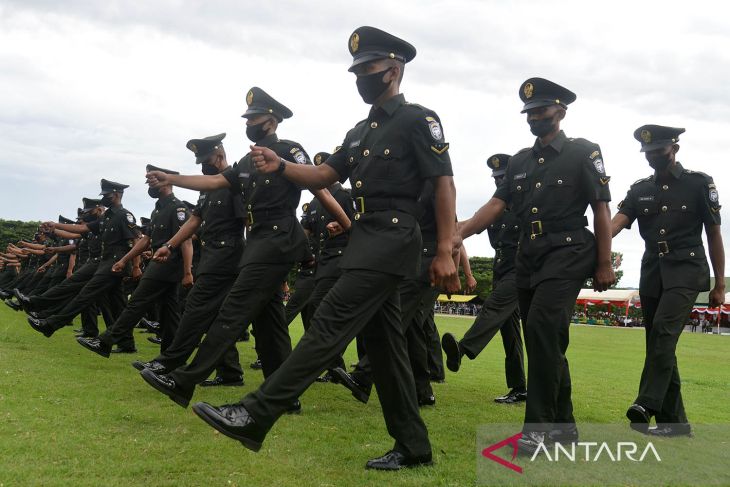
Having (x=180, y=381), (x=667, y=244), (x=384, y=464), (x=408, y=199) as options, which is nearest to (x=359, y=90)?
(x=408, y=199)

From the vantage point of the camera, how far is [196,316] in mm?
6742

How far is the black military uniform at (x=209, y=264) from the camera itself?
6.67 meters

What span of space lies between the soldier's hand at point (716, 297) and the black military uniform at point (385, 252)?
3451 mm

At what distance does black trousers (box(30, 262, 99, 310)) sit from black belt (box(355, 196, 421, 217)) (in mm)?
7867

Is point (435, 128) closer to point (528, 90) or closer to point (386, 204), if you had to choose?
point (386, 204)

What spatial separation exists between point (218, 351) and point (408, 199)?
241cm

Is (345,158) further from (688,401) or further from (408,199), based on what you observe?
(688,401)

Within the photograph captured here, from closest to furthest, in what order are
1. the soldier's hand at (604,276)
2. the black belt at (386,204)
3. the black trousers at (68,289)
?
the black belt at (386,204) < the soldier's hand at (604,276) < the black trousers at (68,289)

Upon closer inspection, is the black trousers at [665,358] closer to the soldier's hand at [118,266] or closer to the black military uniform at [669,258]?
the black military uniform at [669,258]

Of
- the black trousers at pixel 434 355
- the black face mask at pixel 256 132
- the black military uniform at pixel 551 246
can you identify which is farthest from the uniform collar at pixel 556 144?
the black trousers at pixel 434 355

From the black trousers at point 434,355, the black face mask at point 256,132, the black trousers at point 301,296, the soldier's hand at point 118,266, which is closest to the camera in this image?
the black face mask at point 256,132

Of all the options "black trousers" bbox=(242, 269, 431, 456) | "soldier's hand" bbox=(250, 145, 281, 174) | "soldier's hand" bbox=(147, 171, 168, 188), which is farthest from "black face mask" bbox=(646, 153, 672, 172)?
"soldier's hand" bbox=(147, 171, 168, 188)

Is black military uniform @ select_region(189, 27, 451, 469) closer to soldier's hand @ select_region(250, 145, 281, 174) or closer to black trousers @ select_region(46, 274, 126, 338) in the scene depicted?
soldier's hand @ select_region(250, 145, 281, 174)

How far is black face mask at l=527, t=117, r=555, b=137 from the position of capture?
5.30 meters
